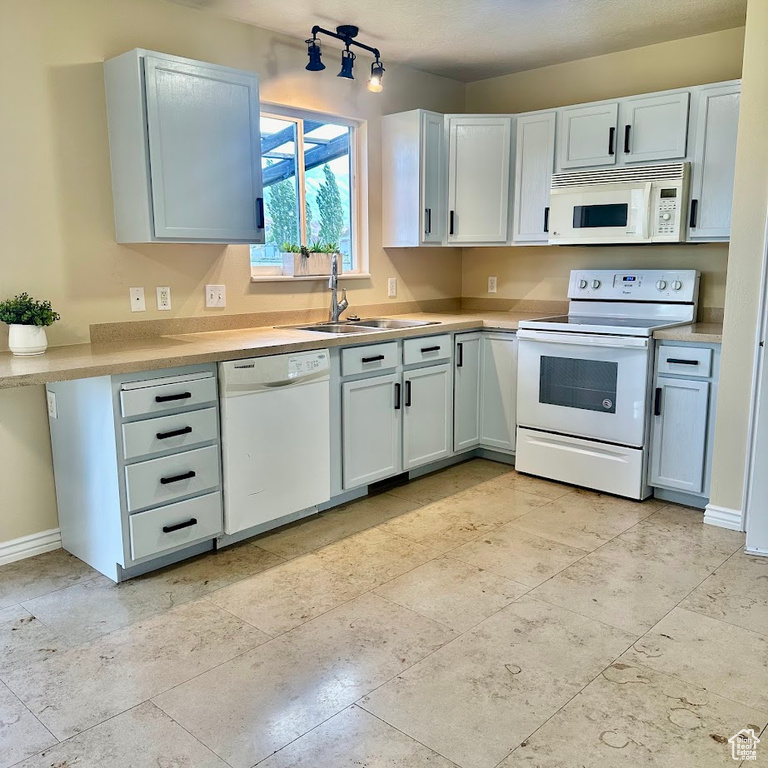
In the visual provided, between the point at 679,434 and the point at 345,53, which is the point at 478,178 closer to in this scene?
the point at 345,53

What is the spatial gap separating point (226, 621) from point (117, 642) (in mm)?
358

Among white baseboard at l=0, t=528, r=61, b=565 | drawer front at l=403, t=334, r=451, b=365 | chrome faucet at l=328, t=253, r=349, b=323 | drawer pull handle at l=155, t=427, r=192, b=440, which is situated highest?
chrome faucet at l=328, t=253, r=349, b=323

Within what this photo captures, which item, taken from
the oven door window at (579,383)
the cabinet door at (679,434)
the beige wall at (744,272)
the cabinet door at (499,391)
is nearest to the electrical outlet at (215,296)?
the cabinet door at (499,391)

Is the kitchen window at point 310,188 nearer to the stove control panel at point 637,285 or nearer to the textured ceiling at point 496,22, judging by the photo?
the textured ceiling at point 496,22

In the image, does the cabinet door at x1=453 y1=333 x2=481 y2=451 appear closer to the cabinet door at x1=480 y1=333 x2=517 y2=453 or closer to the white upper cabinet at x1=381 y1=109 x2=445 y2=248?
the cabinet door at x1=480 y1=333 x2=517 y2=453

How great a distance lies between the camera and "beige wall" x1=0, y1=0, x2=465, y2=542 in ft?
9.08

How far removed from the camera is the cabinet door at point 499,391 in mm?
4043

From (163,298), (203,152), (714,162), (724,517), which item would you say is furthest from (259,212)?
(724,517)

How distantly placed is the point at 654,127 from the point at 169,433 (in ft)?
9.62

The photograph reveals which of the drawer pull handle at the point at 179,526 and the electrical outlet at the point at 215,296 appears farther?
the electrical outlet at the point at 215,296

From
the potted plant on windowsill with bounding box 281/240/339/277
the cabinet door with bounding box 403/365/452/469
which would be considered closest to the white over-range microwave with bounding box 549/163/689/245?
the cabinet door with bounding box 403/365/452/469

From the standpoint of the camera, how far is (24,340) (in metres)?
2.66

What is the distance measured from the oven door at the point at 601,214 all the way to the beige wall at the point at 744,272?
2.15 feet

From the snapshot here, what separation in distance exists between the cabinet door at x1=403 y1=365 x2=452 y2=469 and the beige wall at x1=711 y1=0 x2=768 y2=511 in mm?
1415
